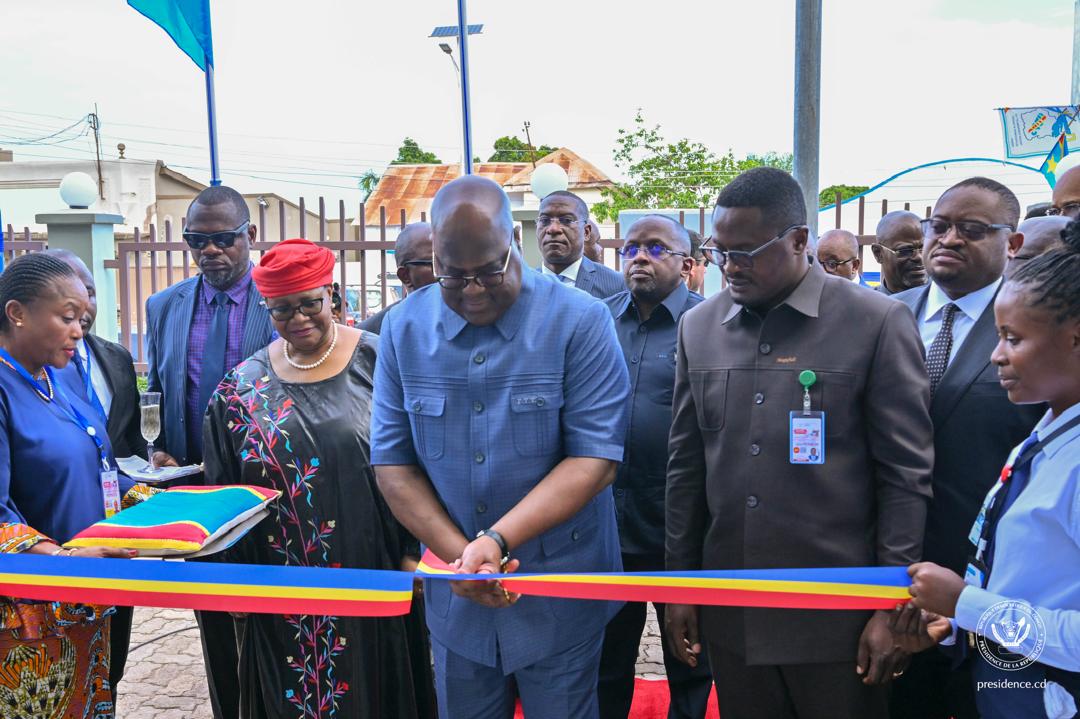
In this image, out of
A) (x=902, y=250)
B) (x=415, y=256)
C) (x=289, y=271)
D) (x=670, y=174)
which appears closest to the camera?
(x=289, y=271)

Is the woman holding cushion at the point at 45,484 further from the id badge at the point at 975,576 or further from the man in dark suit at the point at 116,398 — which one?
the id badge at the point at 975,576

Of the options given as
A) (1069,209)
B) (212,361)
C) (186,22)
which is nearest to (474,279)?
(212,361)

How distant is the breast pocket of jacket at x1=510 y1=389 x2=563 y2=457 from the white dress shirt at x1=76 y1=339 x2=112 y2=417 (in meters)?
2.38

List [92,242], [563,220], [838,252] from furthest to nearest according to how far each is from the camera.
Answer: [92,242] → [838,252] → [563,220]

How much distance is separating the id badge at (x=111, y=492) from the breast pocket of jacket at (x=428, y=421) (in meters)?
1.42

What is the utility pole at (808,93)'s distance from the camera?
22.6 ft

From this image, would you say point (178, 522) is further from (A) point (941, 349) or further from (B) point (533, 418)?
(A) point (941, 349)

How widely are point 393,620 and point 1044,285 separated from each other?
98.6 inches

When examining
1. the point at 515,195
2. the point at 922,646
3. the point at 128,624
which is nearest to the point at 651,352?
the point at 922,646

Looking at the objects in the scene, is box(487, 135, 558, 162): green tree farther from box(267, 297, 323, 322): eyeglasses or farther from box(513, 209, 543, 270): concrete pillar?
box(267, 297, 323, 322): eyeglasses

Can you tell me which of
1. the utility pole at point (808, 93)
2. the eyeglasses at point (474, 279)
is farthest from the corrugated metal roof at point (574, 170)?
the eyeglasses at point (474, 279)

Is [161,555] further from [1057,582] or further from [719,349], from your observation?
[1057,582]

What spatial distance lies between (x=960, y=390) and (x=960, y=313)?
1.38ft

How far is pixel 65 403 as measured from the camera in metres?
3.14
